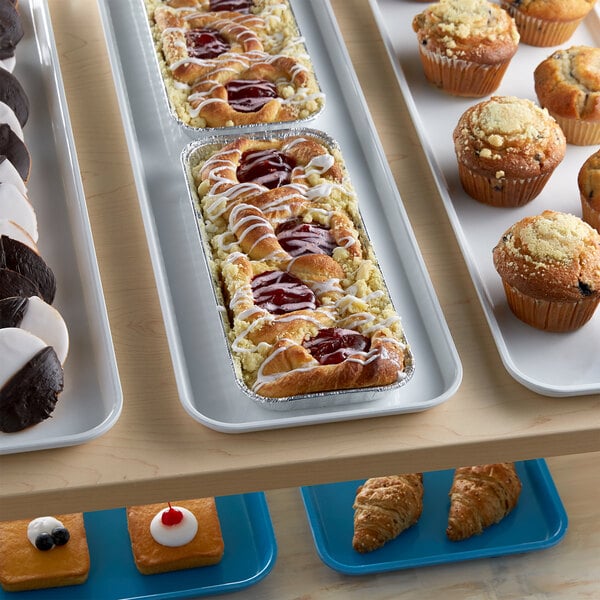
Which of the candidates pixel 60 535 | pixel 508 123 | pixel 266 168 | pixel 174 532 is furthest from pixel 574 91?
pixel 60 535

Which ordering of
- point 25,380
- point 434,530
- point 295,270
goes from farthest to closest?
point 434,530 → point 295,270 → point 25,380

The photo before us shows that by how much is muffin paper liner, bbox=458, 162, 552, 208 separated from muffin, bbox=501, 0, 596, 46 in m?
0.48

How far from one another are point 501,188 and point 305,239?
39 cm

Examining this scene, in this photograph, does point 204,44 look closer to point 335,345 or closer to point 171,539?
point 335,345

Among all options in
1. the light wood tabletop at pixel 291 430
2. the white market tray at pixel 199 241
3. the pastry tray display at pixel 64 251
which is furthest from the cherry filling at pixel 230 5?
the pastry tray display at pixel 64 251

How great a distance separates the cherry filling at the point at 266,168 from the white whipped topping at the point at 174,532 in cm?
72

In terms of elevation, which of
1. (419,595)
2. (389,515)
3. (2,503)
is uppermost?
(2,503)

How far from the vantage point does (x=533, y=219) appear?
173cm

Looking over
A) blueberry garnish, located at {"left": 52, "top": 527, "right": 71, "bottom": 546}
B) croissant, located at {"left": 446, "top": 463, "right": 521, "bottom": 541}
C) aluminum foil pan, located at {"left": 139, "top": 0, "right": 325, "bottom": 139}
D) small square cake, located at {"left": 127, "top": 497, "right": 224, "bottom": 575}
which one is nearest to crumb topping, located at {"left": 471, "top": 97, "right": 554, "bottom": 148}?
aluminum foil pan, located at {"left": 139, "top": 0, "right": 325, "bottom": 139}

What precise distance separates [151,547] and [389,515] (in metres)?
0.50

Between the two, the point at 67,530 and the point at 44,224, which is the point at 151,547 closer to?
the point at 67,530

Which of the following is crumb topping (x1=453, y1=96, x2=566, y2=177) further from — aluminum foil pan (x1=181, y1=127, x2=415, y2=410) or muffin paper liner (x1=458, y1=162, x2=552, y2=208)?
aluminum foil pan (x1=181, y1=127, x2=415, y2=410)

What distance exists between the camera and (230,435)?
1530 millimetres

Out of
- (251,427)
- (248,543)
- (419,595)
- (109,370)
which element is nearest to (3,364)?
(109,370)
